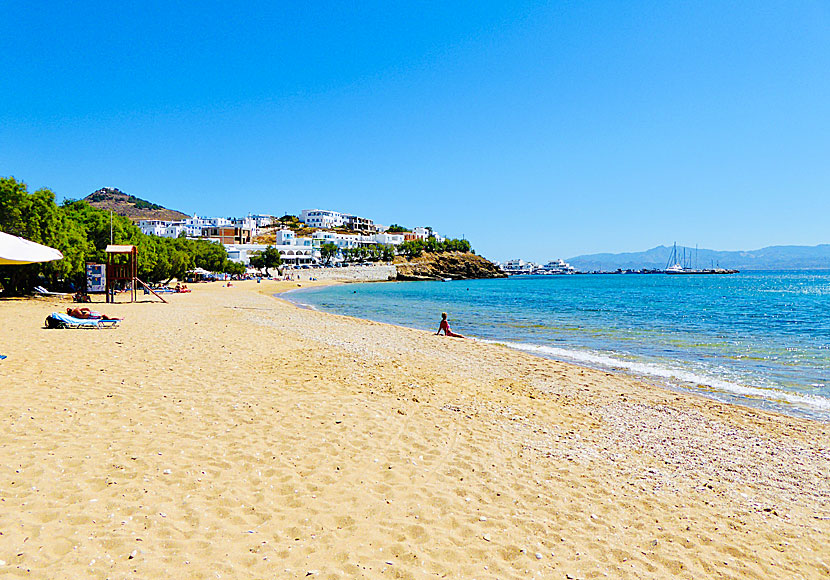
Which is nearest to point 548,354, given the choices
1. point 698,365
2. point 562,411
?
point 698,365

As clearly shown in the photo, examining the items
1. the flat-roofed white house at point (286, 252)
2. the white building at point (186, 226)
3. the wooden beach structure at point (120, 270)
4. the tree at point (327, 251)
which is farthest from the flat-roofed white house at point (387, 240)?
the wooden beach structure at point (120, 270)

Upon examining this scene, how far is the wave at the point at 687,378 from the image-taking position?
36.2 feet

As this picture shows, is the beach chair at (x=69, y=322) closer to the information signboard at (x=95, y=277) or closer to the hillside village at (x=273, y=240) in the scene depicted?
the information signboard at (x=95, y=277)

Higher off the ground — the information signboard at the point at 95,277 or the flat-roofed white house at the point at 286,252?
the flat-roofed white house at the point at 286,252

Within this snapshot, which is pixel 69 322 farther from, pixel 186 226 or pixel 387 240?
pixel 387 240

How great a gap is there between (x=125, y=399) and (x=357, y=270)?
11402 cm

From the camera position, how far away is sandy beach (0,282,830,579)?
163 inches

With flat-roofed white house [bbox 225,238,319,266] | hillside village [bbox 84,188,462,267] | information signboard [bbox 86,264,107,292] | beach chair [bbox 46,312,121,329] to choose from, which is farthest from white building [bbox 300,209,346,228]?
beach chair [bbox 46,312,121,329]

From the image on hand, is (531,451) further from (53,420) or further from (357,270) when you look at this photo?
(357,270)

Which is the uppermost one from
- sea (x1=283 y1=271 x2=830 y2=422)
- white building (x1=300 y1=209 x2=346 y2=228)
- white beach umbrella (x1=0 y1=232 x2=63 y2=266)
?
white building (x1=300 y1=209 x2=346 y2=228)

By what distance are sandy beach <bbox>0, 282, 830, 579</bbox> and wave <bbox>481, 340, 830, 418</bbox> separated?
1.67 metres

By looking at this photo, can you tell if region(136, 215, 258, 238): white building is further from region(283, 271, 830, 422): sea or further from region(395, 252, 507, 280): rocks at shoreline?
region(283, 271, 830, 422): sea

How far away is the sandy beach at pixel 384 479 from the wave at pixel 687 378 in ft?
5.46

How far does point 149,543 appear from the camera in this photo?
13.4ft
